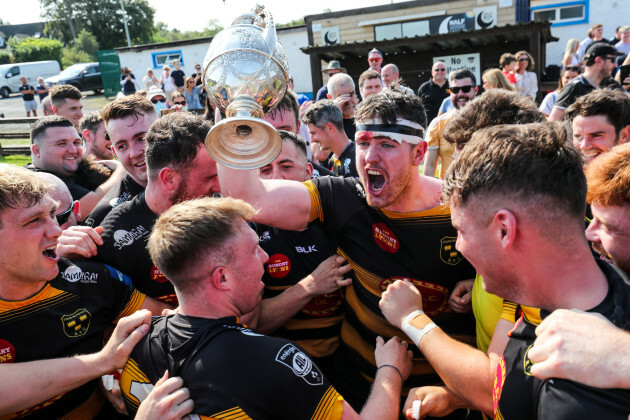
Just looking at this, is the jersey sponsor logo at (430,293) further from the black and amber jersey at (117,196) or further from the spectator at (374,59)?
the spectator at (374,59)

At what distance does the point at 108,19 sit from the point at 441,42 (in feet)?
200

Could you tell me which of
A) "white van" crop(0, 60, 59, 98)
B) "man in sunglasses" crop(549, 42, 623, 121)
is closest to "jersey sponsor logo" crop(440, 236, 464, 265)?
"man in sunglasses" crop(549, 42, 623, 121)

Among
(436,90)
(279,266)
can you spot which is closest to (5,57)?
(436,90)

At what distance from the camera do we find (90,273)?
2623 mm

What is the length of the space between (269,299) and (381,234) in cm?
83

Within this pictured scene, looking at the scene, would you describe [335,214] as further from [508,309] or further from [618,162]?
[618,162]

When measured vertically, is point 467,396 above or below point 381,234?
below

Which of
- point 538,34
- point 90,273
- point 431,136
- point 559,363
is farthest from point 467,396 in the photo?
point 538,34

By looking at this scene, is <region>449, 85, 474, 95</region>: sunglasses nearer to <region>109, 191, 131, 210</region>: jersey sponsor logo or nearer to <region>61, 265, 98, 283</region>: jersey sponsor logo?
<region>109, 191, 131, 210</region>: jersey sponsor logo

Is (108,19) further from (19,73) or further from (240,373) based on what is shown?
(240,373)

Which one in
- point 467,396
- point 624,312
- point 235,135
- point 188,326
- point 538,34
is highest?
point 538,34

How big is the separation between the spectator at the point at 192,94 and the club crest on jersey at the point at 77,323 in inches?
631

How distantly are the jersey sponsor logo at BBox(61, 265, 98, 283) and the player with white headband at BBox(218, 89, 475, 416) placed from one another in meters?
0.88

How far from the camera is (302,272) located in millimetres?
3150
